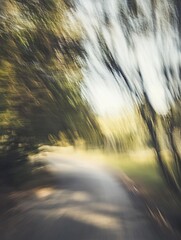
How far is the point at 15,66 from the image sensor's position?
13422mm

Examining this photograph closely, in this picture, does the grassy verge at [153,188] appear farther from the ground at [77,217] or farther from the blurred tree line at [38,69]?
the blurred tree line at [38,69]

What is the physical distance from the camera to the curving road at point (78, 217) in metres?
9.48

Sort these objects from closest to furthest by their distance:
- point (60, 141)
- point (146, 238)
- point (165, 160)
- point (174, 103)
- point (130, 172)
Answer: point (146, 238) < point (174, 103) < point (165, 160) < point (60, 141) < point (130, 172)

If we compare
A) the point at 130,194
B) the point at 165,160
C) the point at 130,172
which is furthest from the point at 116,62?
the point at 130,172

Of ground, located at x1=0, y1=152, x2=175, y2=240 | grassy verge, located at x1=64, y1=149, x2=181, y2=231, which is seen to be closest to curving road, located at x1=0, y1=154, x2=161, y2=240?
ground, located at x1=0, y1=152, x2=175, y2=240

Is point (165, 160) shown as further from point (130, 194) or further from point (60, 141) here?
point (60, 141)

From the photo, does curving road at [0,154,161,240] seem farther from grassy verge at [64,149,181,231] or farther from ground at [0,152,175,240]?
grassy verge at [64,149,181,231]

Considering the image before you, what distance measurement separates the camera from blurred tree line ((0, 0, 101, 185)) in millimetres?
12734

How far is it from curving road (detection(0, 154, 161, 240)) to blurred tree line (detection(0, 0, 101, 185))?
9.04 ft

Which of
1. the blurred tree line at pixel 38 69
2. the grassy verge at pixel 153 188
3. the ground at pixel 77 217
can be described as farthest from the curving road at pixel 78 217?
the blurred tree line at pixel 38 69

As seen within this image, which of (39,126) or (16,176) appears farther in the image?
(16,176)

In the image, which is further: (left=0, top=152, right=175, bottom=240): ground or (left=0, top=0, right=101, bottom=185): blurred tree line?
(left=0, top=0, right=101, bottom=185): blurred tree line

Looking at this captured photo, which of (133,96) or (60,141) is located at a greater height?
(133,96)

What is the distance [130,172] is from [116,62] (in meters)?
16.4
